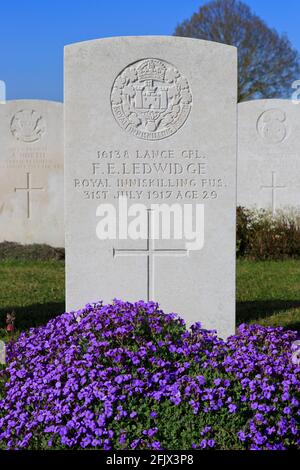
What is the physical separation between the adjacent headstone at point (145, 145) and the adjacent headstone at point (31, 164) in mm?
6013

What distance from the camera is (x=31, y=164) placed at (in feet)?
35.3

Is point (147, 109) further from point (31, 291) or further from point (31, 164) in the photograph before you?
point (31, 164)

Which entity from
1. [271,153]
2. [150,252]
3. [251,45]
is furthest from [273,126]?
[251,45]

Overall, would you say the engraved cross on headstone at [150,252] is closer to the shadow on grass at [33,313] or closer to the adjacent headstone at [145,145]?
the adjacent headstone at [145,145]

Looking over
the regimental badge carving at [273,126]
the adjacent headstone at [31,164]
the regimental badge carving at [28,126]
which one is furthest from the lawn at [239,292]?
the regimental badge carving at [273,126]

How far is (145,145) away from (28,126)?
628 centimetres

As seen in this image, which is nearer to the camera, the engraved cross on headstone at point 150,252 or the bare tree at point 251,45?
the engraved cross on headstone at point 150,252

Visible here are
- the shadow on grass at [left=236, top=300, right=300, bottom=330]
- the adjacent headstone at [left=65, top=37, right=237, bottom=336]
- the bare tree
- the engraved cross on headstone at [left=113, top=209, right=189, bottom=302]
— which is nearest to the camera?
the adjacent headstone at [left=65, top=37, right=237, bottom=336]

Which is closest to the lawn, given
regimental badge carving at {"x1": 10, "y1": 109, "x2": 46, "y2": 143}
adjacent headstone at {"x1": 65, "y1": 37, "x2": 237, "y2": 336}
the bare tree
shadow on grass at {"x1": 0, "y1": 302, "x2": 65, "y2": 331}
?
shadow on grass at {"x1": 0, "y1": 302, "x2": 65, "y2": 331}

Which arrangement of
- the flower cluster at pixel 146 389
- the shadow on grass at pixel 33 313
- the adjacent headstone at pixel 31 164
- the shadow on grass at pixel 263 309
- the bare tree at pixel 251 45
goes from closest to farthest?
the flower cluster at pixel 146 389 < the shadow on grass at pixel 33 313 < the shadow on grass at pixel 263 309 < the adjacent headstone at pixel 31 164 < the bare tree at pixel 251 45

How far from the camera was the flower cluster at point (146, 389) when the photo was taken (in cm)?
297

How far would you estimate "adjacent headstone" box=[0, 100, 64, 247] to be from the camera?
35.2 ft

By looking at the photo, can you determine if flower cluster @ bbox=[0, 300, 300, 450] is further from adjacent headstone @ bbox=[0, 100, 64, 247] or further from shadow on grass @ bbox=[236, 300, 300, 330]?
adjacent headstone @ bbox=[0, 100, 64, 247]

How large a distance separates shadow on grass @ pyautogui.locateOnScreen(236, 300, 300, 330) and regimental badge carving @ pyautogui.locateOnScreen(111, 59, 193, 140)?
214 cm
